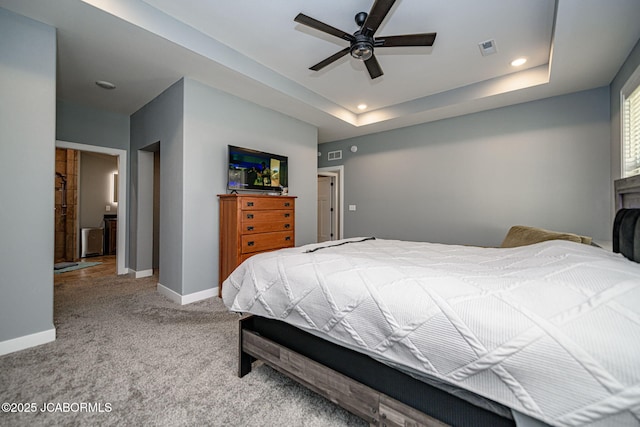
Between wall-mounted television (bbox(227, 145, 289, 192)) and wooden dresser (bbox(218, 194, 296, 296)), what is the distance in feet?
1.01

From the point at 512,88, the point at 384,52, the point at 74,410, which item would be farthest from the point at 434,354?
the point at 512,88

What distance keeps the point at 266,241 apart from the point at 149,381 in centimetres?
195

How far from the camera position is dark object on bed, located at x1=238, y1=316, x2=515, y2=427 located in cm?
98

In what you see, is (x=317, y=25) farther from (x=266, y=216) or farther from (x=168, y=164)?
(x=168, y=164)

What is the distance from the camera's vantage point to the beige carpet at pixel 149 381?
139 centimetres

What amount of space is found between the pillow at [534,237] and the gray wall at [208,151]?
3282 millimetres

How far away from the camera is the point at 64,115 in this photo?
12.3 feet

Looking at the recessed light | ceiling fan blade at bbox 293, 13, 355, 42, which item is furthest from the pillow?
the recessed light

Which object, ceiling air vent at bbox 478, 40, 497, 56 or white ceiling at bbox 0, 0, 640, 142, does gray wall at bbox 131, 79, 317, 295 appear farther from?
ceiling air vent at bbox 478, 40, 497, 56

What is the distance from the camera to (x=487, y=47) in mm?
2768

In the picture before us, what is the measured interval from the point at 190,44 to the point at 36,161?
1619 mm

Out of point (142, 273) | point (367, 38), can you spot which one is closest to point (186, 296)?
point (142, 273)

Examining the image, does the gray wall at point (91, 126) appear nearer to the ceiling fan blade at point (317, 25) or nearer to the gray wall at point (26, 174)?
the gray wall at point (26, 174)

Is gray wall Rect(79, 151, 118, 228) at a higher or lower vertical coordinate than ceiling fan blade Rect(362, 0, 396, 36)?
lower
